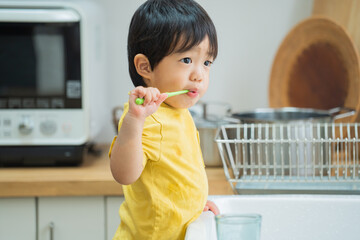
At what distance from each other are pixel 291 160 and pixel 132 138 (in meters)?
0.57

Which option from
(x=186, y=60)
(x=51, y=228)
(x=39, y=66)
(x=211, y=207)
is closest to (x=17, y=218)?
(x=51, y=228)

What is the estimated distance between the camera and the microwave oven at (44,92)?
52.3 inches

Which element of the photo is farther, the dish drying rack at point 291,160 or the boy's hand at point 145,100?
the dish drying rack at point 291,160

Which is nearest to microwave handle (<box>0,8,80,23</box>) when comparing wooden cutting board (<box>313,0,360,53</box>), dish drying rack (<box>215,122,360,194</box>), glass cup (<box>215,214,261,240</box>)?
dish drying rack (<box>215,122,360,194</box>)

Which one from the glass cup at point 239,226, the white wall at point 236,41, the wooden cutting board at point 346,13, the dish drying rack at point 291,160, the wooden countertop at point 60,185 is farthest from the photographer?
the white wall at point 236,41

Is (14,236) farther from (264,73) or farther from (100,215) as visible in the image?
(264,73)

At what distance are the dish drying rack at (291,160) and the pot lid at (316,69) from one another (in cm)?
24

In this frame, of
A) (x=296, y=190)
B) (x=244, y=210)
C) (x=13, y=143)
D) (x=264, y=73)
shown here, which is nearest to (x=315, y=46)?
(x=264, y=73)

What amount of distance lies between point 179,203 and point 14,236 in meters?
0.67

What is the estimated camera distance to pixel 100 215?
4.14ft

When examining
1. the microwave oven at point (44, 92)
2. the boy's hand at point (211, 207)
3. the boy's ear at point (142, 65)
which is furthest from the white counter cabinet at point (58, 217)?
the boy's ear at point (142, 65)

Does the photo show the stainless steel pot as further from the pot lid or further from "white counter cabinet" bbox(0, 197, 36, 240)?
"white counter cabinet" bbox(0, 197, 36, 240)

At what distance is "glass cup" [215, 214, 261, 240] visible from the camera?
1.91 ft

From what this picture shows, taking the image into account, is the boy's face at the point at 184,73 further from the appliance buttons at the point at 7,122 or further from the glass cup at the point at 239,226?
the appliance buttons at the point at 7,122
